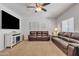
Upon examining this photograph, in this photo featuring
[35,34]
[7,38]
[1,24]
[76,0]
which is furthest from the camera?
[35,34]

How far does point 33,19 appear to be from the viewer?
31.5 ft

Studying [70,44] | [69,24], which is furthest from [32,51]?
[69,24]

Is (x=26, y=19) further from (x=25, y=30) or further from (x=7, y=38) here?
(x=7, y=38)

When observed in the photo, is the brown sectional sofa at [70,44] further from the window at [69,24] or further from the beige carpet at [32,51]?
the window at [69,24]

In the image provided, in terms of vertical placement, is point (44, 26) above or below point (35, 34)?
above

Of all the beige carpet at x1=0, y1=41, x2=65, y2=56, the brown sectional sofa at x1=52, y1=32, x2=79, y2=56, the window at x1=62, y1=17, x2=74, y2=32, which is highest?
the window at x1=62, y1=17, x2=74, y2=32

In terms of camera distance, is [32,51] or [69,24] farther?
[69,24]

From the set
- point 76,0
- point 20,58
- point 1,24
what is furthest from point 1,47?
point 76,0

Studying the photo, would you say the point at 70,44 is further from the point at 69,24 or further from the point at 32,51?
the point at 69,24

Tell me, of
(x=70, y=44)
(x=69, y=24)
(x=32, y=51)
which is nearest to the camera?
(x=70, y=44)

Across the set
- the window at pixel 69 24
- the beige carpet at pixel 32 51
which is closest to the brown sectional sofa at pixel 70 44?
the beige carpet at pixel 32 51

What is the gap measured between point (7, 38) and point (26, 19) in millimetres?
4855

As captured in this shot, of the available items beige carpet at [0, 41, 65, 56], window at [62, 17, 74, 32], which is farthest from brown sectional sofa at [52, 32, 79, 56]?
window at [62, 17, 74, 32]

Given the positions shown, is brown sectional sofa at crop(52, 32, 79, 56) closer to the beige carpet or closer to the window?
the beige carpet
